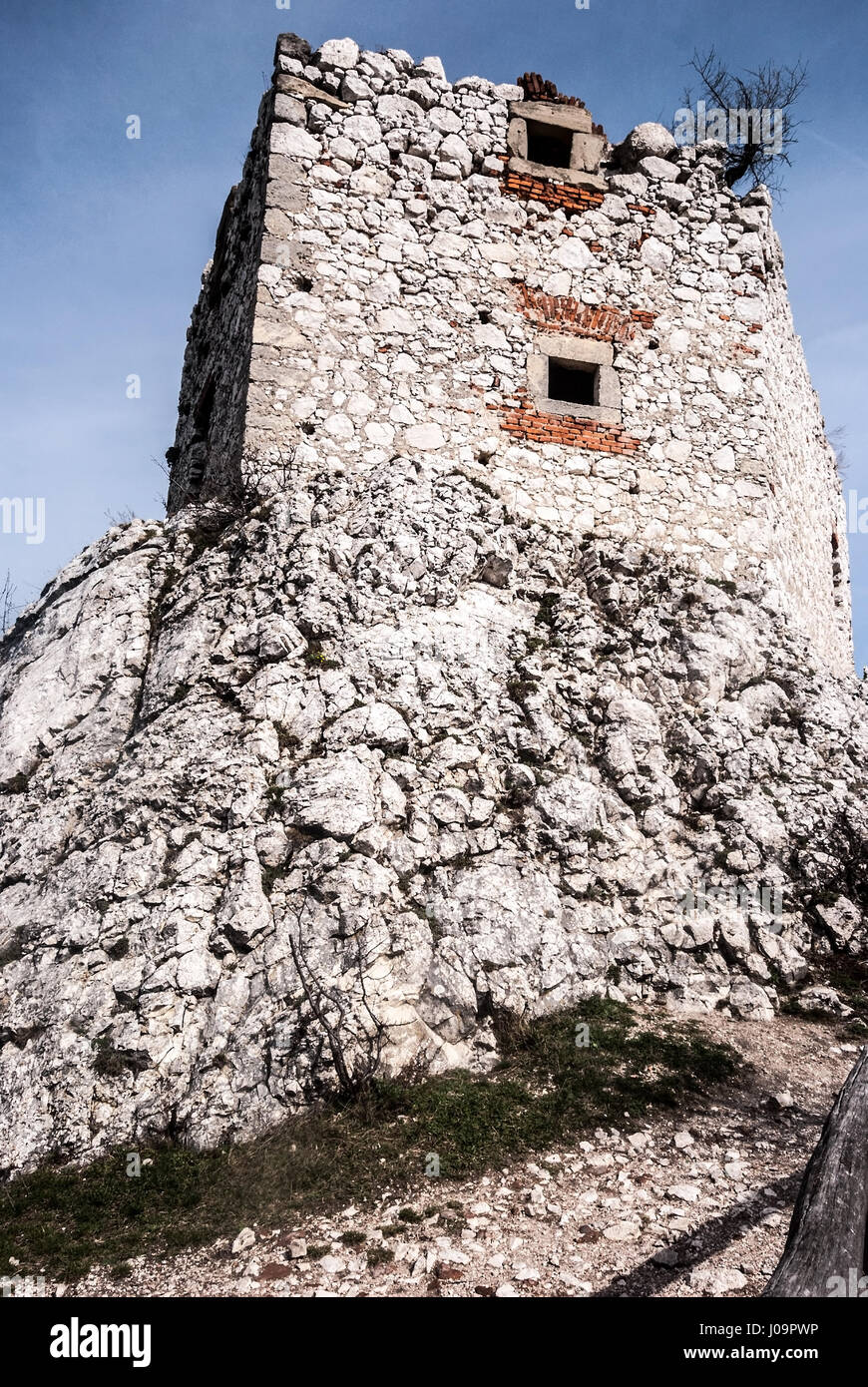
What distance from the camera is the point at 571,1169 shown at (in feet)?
15.5

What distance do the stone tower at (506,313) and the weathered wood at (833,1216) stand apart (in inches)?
256

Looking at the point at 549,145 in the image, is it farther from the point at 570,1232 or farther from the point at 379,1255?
the point at 379,1255

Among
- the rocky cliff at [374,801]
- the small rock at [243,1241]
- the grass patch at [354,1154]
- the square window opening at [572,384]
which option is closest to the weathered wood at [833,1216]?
the grass patch at [354,1154]

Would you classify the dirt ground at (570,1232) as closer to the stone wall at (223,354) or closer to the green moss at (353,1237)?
the green moss at (353,1237)

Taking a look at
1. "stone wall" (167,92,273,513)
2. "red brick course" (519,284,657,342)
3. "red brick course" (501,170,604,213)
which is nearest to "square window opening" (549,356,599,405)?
"red brick course" (519,284,657,342)

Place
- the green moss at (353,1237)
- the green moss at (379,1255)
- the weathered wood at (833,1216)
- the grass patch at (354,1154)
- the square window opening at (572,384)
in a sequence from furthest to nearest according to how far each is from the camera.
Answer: the square window opening at (572,384), the grass patch at (354,1154), the green moss at (353,1237), the green moss at (379,1255), the weathered wood at (833,1216)

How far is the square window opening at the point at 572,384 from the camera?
9.47 meters

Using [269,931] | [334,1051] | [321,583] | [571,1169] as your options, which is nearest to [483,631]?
[321,583]

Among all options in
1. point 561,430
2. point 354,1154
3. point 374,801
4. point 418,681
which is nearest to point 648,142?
point 561,430

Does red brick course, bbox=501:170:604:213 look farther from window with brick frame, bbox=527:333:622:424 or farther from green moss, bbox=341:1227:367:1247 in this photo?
green moss, bbox=341:1227:367:1247

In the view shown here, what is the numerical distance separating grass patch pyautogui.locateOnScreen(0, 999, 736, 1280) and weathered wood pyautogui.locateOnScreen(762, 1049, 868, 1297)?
7.07 feet

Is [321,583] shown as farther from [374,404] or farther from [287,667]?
[374,404]

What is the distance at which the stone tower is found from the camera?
845cm
